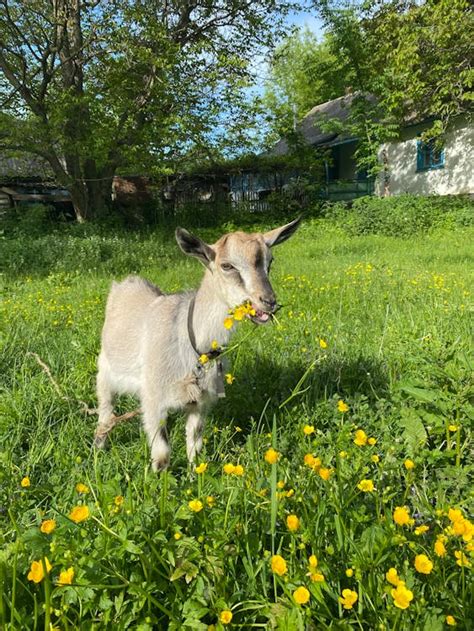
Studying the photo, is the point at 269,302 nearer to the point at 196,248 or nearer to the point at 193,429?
the point at 196,248

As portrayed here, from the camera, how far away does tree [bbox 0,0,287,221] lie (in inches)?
504

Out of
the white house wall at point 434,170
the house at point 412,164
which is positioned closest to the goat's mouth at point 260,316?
the house at point 412,164

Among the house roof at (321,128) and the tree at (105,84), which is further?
the house roof at (321,128)

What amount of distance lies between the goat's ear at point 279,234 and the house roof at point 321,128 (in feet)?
66.4

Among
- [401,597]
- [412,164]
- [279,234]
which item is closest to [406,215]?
[412,164]

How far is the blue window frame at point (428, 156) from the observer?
749 inches

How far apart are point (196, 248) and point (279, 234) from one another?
0.58 meters

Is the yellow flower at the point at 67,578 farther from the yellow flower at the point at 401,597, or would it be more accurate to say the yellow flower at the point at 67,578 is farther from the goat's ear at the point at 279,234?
the goat's ear at the point at 279,234

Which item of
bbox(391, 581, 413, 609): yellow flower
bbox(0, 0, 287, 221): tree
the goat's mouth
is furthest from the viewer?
bbox(0, 0, 287, 221): tree

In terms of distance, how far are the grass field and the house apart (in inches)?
598

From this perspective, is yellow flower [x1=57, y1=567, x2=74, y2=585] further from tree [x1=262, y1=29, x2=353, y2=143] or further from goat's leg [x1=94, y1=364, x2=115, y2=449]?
tree [x1=262, y1=29, x2=353, y2=143]

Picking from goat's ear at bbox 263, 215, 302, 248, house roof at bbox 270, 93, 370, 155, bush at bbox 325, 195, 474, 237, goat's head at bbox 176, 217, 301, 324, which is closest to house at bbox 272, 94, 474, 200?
house roof at bbox 270, 93, 370, 155

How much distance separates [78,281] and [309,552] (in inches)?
274

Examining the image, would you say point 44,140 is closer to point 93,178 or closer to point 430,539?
point 93,178
